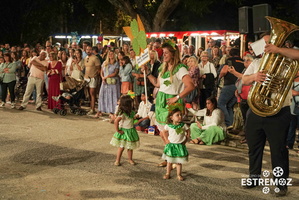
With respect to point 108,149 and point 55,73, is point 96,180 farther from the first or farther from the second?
point 55,73

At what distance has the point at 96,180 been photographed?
23.2 ft

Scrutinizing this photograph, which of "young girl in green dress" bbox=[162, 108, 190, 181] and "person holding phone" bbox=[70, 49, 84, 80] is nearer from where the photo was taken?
"young girl in green dress" bbox=[162, 108, 190, 181]

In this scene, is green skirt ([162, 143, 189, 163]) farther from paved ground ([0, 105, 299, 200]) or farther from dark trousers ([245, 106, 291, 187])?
dark trousers ([245, 106, 291, 187])

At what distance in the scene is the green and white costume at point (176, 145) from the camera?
7.13 m

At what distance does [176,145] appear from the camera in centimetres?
728

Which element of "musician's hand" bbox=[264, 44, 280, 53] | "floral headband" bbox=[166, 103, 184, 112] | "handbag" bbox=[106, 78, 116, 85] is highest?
"musician's hand" bbox=[264, 44, 280, 53]

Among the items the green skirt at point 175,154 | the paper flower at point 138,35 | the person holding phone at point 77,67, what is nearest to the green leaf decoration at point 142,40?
the paper flower at point 138,35

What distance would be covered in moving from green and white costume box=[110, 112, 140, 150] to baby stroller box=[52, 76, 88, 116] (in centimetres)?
571

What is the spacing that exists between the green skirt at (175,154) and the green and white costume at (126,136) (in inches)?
38.2

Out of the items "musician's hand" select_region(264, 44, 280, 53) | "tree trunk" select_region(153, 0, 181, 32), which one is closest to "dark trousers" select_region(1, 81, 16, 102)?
"musician's hand" select_region(264, 44, 280, 53)

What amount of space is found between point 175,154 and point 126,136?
1235mm

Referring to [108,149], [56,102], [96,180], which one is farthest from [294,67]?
[56,102]

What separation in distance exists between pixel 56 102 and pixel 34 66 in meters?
1.30

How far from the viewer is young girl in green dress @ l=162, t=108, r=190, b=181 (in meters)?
7.14
